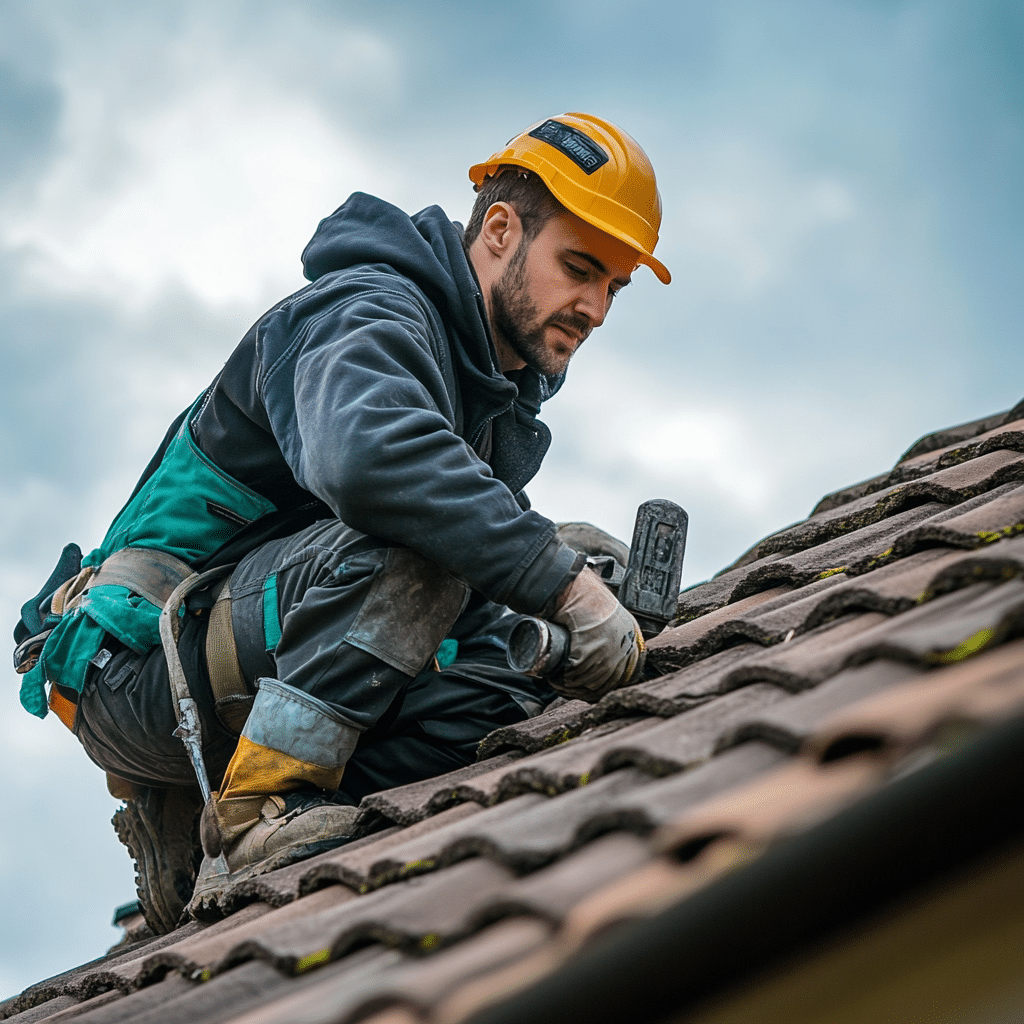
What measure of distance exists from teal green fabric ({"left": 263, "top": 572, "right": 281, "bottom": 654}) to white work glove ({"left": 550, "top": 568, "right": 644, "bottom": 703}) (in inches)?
29.6

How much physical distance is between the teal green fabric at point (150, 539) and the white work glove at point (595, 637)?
1.04m

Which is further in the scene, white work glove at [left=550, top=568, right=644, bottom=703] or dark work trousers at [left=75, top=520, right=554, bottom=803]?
dark work trousers at [left=75, top=520, right=554, bottom=803]

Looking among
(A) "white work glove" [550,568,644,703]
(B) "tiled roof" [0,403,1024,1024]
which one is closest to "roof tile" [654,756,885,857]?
(B) "tiled roof" [0,403,1024,1024]

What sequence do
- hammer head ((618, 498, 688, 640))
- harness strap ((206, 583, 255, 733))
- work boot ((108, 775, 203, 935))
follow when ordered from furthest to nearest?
work boot ((108, 775, 203, 935)) < harness strap ((206, 583, 255, 733)) < hammer head ((618, 498, 688, 640))

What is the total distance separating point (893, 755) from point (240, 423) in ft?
7.47

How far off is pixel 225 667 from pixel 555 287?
1.41 meters

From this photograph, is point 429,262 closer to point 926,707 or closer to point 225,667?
point 225,667

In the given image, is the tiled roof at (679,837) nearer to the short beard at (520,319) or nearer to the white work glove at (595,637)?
the white work glove at (595,637)

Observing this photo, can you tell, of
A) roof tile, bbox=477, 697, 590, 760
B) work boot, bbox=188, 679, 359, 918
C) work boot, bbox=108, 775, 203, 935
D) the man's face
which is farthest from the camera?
the man's face

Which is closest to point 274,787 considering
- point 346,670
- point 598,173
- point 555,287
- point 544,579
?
point 346,670

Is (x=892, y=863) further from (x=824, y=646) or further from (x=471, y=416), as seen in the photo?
(x=471, y=416)

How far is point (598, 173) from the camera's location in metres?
3.25

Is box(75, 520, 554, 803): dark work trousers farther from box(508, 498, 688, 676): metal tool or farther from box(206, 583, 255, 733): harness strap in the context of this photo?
box(508, 498, 688, 676): metal tool

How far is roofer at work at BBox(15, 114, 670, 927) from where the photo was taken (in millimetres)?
2463
